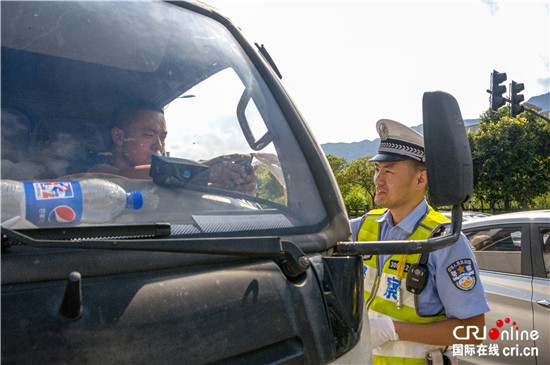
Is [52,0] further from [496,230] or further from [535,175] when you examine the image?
[535,175]

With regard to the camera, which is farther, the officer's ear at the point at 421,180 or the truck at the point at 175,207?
the officer's ear at the point at 421,180

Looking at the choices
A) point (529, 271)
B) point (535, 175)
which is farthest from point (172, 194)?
point (535, 175)

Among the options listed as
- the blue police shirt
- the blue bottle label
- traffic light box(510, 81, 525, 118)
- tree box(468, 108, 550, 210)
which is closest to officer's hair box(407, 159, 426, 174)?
the blue police shirt

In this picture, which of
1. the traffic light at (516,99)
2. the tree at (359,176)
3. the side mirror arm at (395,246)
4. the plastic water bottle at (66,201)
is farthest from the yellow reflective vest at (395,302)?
the tree at (359,176)

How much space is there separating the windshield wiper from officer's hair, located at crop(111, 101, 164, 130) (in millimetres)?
378

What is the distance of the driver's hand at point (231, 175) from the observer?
135cm

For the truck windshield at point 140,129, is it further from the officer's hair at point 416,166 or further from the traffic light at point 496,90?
the traffic light at point 496,90

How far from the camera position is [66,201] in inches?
41.0

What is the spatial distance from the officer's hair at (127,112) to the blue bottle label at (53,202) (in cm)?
25

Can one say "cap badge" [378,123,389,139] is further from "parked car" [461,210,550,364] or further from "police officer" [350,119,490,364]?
"parked car" [461,210,550,364]

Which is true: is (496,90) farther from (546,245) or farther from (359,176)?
(359,176)

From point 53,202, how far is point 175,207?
0.30m

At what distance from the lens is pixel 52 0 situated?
1260mm

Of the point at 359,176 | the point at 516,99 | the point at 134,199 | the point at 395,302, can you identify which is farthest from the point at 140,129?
the point at 359,176
